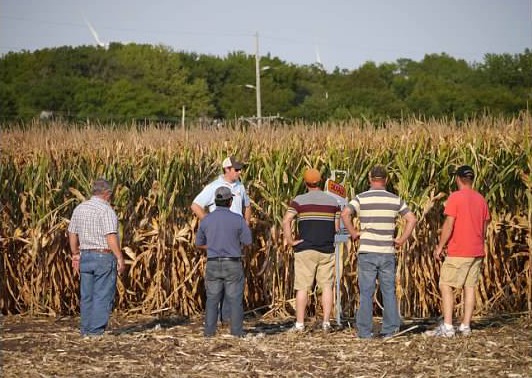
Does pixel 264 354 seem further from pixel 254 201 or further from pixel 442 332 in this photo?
pixel 254 201

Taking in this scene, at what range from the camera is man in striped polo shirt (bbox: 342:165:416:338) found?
10938mm

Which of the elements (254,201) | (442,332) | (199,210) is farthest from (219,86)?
(442,332)

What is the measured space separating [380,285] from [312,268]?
2.91 ft

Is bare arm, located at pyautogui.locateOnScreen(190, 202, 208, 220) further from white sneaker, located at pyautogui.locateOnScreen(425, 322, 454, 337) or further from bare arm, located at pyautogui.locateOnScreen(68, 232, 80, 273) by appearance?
white sneaker, located at pyautogui.locateOnScreen(425, 322, 454, 337)

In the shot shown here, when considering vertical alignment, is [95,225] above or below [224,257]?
above

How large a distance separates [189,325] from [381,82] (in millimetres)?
56124

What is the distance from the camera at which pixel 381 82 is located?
67.4 meters

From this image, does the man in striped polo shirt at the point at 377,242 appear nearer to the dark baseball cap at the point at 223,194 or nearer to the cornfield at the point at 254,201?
the dark baseball cap at the point at 223,194

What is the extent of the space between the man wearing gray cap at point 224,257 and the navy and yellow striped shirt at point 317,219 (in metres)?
0.68

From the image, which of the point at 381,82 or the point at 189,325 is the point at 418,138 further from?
the point at 381,82

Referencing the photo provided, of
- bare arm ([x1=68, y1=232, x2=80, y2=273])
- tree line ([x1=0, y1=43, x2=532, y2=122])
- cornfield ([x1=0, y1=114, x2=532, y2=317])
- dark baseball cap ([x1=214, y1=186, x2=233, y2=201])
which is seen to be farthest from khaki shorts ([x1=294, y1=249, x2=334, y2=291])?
tree line ([x1=0, y1=43, x2=532, y2=122])

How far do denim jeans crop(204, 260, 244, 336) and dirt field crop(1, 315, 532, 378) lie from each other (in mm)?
177

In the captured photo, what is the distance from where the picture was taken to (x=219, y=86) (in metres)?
77.1

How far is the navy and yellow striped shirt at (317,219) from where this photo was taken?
1142cm
